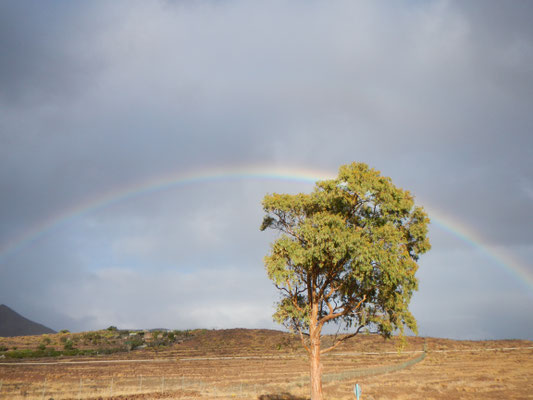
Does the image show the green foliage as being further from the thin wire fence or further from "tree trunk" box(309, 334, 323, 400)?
the thin wire fence

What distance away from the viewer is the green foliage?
22.7 metres

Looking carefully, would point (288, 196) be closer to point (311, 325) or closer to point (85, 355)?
point (311, 325)

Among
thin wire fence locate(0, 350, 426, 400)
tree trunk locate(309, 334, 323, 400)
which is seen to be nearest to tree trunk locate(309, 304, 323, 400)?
tree trunk locate(309, 334, 323, 400)

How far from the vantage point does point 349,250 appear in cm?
2259

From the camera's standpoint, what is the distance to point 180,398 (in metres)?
37.8

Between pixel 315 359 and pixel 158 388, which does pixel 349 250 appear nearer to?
pixel 315 359

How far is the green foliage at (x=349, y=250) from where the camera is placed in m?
22.7

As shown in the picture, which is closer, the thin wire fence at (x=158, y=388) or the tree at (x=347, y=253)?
the tree at (x=347, y=253)

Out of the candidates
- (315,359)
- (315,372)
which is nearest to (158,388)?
(315,372)

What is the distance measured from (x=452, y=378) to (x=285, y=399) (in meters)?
32.6

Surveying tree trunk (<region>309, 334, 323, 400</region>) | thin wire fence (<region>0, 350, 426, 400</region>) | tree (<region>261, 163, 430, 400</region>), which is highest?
tree (<region>261, 163, 430, 400</region>)

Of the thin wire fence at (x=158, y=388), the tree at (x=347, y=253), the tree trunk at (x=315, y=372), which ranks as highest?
the tree at (x=347, y=253)

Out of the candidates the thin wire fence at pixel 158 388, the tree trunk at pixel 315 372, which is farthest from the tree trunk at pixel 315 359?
the thin wire fence at pixel 158 388

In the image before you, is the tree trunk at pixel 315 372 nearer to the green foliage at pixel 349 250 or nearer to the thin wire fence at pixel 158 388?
the green foliage at pixel 349 250
